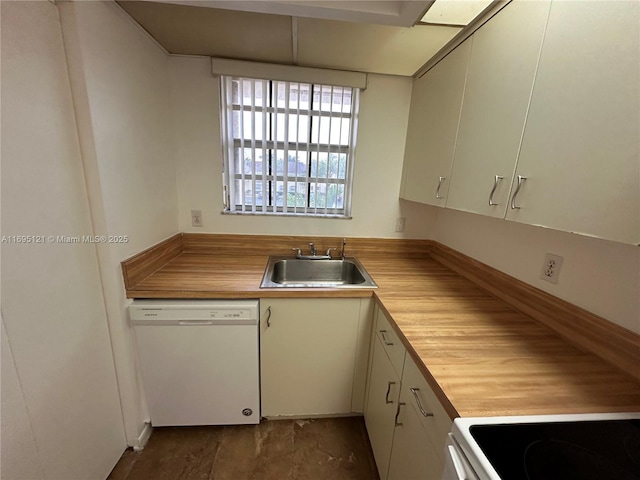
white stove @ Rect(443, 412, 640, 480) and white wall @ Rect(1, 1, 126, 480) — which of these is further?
white wall @ Rect(1, 1, 126, 480)

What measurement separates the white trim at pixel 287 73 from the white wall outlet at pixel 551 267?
145cm

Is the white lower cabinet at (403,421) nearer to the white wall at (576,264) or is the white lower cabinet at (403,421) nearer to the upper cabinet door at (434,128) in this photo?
the white wall at (576,264)

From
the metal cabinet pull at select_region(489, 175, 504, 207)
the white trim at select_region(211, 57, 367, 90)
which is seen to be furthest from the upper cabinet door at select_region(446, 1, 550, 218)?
the white trim at select_region(211, 57, 367, 90)

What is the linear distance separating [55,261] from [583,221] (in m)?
1.74

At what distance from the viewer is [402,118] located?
179 cm

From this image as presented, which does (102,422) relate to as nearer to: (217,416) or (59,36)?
(217,416)

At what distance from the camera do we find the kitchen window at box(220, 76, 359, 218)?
1.70 meters

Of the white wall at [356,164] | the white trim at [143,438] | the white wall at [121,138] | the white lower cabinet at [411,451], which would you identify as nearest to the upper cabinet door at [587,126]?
the white lower cabinet at [411,451]

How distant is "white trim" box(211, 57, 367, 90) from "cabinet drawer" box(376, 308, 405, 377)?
4.85 feet

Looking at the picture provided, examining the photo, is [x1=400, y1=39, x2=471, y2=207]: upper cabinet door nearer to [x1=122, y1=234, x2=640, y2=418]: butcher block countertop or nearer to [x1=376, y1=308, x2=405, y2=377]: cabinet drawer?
[x1=122, y1=234, x2=640, y2=418]: butcher block countertop

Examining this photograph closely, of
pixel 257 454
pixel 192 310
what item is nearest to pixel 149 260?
pixel 192 310

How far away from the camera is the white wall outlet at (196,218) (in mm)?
1811

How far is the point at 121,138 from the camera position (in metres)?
1.18

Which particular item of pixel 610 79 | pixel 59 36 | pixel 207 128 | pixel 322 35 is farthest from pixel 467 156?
pixel 59 36
